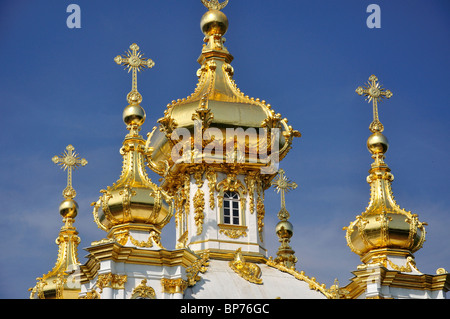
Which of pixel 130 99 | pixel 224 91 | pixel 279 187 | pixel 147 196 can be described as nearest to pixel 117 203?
pixel 147 196

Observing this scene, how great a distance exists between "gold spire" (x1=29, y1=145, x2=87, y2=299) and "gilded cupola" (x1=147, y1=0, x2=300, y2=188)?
4.64 metres

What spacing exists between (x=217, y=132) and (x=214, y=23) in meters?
5.47

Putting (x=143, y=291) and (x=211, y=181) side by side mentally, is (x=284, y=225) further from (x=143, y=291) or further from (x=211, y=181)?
(x=143, y=291)

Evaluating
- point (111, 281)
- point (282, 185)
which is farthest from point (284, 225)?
point (111, 281)

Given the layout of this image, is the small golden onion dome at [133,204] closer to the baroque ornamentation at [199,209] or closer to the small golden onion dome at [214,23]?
the baroque ornamentation at [199,209]

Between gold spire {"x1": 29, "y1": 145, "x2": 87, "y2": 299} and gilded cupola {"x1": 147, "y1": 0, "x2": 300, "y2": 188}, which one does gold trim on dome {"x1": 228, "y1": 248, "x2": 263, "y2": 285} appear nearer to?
gilded cupola {"x1": 147, "y1": 0, "x2": 300, "y2": 188}

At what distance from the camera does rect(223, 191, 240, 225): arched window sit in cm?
4725

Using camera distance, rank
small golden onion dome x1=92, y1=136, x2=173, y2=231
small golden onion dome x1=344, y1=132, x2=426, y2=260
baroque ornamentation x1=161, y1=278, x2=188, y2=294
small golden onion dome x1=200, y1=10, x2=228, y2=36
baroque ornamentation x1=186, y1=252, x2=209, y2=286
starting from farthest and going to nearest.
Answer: small golden onion dome x1=200, y1=10, x2=228, y2=36, small golden onion dome x1=344, y1=132, x2=426, y2=260, baroque ornamentation x1=186, y1=252, x2=209, y2=286, small golden onion dome x1=92, y1=136, x2=173, y2=231, baroque ornamentation x1=161, y1=278, x2=188, y2=294

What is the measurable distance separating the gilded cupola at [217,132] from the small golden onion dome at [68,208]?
482 cm

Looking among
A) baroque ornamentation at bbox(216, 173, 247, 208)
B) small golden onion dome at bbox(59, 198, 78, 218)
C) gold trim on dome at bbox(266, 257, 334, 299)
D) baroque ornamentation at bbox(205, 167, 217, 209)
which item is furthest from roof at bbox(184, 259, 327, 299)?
small golden onion dome at bbox(59, 198, 78, 218)

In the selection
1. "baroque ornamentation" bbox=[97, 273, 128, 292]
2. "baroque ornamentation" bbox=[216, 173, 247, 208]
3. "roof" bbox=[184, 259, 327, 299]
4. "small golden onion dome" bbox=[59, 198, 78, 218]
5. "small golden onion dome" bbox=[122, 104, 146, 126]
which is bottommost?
"baroque ornamentation" bbox=[97, 273, 128, 292]

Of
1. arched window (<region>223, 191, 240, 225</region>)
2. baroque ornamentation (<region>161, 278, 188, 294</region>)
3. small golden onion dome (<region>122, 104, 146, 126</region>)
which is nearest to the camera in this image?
baroque ornamentation (<region>161, 278, 188, 294</region>)

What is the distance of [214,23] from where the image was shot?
1993 inches
